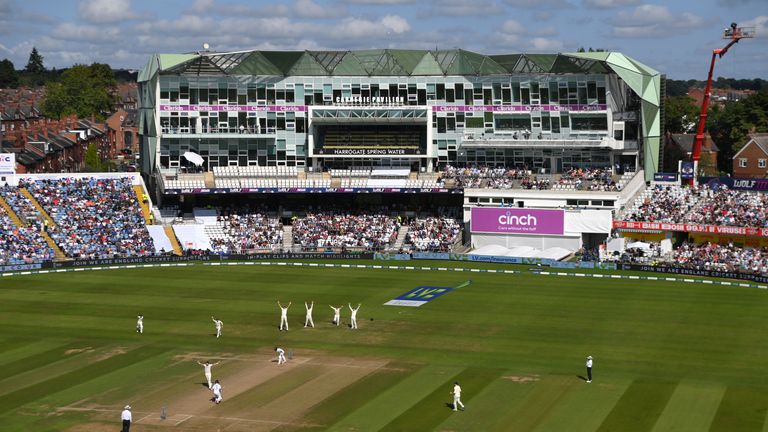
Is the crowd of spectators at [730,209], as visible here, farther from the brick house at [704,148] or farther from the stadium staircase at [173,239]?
the stadium staircase at [173,239]

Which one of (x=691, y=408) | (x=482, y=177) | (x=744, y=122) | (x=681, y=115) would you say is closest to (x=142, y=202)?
(x=482, y=177)

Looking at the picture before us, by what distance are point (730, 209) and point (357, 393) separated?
46.7 meters

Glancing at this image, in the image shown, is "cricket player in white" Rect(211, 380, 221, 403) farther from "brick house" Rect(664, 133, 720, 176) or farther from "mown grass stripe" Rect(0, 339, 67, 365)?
"brick house" Rect(664, 133, 720, 176)

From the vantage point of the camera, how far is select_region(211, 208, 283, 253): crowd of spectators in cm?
8481

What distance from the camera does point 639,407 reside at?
123ft

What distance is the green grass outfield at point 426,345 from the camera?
1462 inches

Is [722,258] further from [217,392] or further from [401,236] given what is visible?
[217,392]

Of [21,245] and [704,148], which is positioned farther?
→ [704,148]

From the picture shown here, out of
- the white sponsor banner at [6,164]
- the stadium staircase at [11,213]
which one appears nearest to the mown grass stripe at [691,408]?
the stadium staircase at [11,213]

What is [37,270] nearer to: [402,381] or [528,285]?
[528,285]

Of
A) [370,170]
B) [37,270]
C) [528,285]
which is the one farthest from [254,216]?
[528,285]

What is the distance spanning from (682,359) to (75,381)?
2575cm

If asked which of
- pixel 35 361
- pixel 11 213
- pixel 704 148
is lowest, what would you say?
pixel 35 361

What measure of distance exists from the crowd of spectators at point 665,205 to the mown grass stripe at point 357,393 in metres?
40.1
